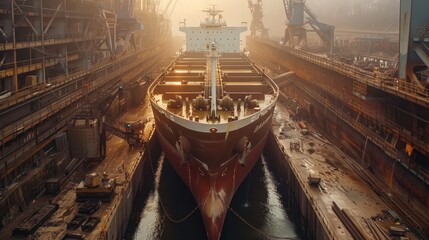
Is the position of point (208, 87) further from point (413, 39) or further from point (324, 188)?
point (413, 39)

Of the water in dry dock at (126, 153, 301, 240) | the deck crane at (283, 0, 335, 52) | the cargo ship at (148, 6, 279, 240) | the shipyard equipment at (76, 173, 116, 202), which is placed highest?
the deck crane at (283, 0, 335, 52)

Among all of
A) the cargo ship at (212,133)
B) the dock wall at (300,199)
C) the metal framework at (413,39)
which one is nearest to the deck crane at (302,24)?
the cargo ship at (212,133)

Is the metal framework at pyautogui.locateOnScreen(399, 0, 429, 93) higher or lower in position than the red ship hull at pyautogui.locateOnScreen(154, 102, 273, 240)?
higher

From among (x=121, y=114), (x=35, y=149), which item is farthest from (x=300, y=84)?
(x=35, y=149)

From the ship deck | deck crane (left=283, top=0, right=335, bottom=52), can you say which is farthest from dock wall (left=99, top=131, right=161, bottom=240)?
deck crane (left=283, top=0, right=335, bottom=52)

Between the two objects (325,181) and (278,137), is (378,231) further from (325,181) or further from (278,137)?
(278,137)

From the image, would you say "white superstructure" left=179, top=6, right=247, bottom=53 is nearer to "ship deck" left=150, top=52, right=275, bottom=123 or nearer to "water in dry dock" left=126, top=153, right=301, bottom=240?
"ship deck" left=150, top=52, right=275, bottom=123

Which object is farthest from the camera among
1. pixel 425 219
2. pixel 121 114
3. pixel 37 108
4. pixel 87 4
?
pixel 87 4

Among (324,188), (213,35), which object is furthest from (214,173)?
(213,35)
